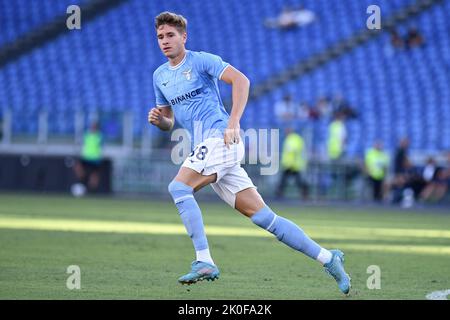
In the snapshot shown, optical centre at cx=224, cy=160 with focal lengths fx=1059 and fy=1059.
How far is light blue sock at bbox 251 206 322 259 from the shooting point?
830 centimetres

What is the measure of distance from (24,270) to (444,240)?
7.24m

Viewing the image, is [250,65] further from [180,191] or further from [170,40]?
[180,191]

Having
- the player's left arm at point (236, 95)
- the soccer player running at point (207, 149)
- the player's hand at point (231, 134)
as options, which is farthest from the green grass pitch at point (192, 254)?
the player's left arm at point (236, 95)

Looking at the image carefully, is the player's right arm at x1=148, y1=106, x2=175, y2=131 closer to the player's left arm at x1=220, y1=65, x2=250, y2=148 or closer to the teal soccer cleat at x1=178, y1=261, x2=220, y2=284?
the player's left arm at x1=220, y1=65, x2=250, y2=148

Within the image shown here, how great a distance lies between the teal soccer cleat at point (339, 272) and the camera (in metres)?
8.12

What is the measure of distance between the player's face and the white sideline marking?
277cm

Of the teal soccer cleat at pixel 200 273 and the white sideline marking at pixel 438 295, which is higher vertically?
the teal soccer cleat at pixel 200 273

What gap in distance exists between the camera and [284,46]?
106ft

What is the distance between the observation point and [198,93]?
859 cm

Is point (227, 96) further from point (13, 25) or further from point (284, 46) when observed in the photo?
point (13, 25)

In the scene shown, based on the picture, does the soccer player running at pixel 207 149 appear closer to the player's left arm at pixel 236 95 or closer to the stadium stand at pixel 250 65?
the player's left arm at pixel 236 95

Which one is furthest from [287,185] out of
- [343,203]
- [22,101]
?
[22,101]

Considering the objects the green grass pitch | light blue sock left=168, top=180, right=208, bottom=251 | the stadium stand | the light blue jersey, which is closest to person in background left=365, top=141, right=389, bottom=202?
the stadium stand

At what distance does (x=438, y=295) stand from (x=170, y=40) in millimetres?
2920
